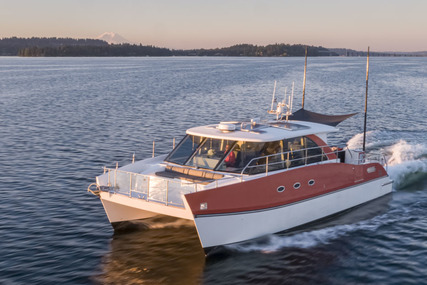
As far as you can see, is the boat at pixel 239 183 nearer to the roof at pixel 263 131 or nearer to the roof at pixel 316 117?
the roof at pixel 263 131

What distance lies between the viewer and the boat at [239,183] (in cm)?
1268

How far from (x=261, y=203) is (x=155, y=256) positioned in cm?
326

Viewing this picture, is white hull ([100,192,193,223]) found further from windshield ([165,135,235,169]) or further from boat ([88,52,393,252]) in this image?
windshield ([165,135,235,169])

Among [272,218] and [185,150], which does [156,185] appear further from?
[272,218]

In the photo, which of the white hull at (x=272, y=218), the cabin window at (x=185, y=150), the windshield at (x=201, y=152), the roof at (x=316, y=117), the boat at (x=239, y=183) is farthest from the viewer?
the roof at (x=316, y=117)

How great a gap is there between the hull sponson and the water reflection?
5.27 feet

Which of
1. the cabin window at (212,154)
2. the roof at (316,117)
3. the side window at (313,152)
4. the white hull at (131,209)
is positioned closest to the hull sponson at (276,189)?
the side window at (313,152)

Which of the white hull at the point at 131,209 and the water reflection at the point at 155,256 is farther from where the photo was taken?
the white hull at the point at 131,209

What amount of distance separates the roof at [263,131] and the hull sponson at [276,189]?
1161 millimetres

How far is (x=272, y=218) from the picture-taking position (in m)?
13.7

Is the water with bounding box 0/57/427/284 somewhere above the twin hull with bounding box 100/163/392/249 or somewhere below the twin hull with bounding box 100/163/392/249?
below

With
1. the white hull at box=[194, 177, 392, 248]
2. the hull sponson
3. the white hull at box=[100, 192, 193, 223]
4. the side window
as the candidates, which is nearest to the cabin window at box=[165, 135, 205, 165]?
the white hull at box=[100, 192, 193, 223]

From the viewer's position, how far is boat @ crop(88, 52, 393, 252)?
41.6ft

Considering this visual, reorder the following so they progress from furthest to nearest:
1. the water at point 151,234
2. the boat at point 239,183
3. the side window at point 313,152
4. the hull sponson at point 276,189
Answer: the side window at point 313,152 < the boat at point 239,183 < the hull sponson at point 276,189 < the water at point 151,234
